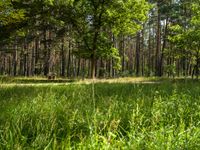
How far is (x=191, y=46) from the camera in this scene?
103 ft

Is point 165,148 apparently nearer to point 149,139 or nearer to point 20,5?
point 149,139

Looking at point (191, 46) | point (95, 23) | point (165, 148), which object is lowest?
point (165, 148)

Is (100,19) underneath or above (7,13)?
above

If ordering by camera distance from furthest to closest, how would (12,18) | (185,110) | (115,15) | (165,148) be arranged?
(115,15), (12,18), (185,110), (165,148)

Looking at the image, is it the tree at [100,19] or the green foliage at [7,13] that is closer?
the green foliage at [7,13]

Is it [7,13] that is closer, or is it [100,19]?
[7,13]

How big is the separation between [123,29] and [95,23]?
2512 mm

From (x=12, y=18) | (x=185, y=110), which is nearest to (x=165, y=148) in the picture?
(x=185, y=110)

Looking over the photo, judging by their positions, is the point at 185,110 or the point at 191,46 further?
the point at 191,46

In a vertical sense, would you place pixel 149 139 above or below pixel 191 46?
below

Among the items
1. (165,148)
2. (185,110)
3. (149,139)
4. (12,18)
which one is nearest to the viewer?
(165,148)

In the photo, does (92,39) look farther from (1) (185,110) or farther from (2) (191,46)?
(1) (185,110)

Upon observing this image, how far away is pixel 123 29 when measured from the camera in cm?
3177

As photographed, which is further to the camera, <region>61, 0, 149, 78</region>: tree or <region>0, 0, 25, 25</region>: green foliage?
<region>61, 0, 149, 78</region>: tree
